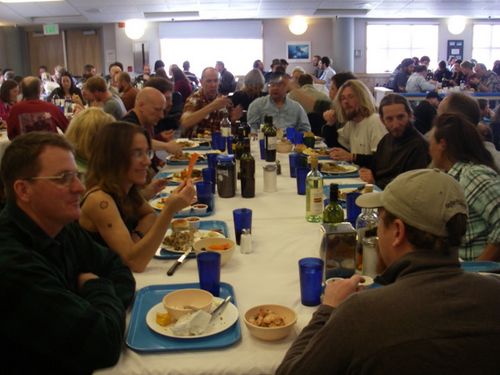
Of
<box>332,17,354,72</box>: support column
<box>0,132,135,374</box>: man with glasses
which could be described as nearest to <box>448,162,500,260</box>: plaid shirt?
<box>0,132,135,374</box>: man with glasses

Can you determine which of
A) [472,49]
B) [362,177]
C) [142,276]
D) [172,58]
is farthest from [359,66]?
[142,276]

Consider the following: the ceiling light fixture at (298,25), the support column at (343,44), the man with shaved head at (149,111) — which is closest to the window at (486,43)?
the support column at (343,44)

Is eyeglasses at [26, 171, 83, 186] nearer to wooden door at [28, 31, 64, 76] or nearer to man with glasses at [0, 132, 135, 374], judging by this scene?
man with glasses at [0, 132, 135, 374]

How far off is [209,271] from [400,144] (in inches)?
83.6

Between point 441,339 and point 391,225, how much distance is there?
28 cm

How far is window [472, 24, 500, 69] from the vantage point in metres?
15.1

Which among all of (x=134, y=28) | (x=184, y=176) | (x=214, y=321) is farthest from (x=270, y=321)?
(x=134, y=28)

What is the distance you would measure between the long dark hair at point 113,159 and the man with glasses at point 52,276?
37cm

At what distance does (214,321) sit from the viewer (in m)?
1.40

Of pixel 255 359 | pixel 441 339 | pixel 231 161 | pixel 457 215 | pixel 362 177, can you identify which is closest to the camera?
pixel 441 339

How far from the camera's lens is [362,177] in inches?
122

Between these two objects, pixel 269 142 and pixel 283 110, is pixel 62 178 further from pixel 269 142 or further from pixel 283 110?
pixel 283 110

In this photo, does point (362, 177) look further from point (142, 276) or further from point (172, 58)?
point (172, 58)

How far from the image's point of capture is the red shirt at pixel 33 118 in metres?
5.24
